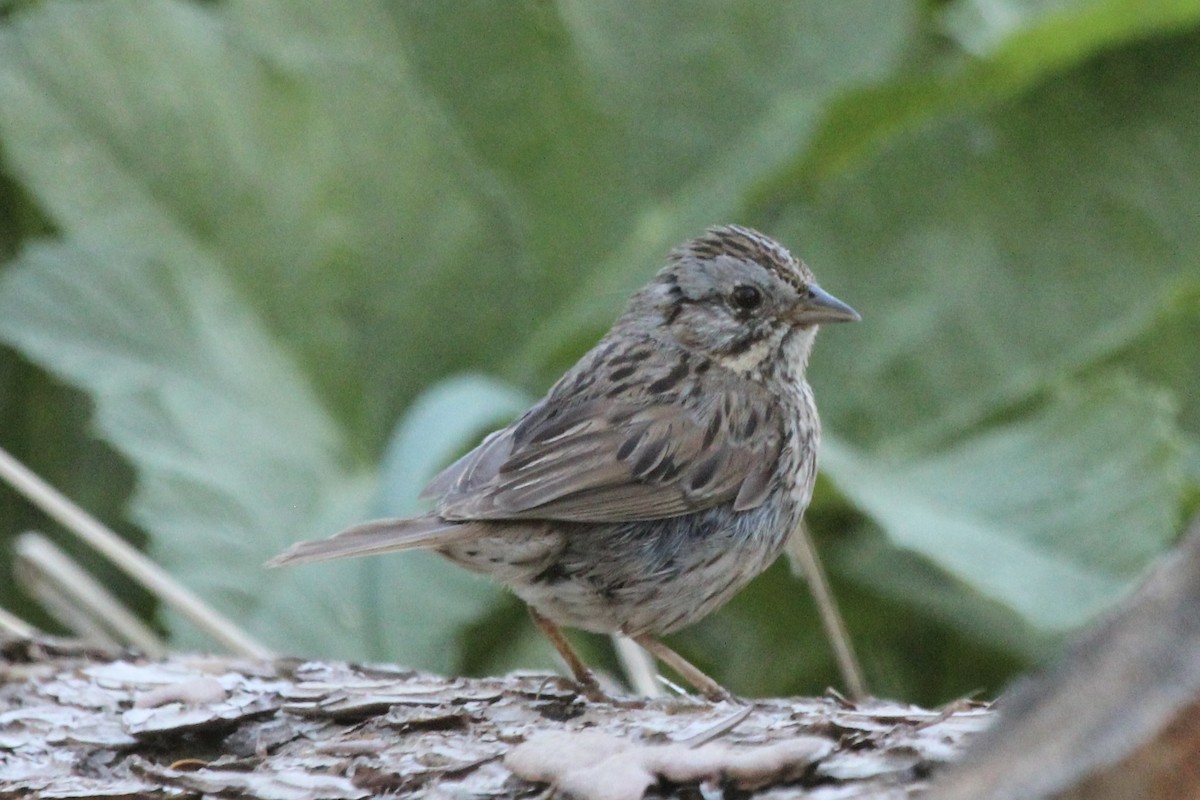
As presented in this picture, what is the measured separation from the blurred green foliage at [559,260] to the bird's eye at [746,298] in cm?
56

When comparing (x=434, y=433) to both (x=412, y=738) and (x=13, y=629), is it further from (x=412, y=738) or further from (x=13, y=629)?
(x=412, y=738)

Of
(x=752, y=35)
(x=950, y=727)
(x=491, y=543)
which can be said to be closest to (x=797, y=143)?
(x=752, y=35)

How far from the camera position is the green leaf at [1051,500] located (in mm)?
3602

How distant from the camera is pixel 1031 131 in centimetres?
443

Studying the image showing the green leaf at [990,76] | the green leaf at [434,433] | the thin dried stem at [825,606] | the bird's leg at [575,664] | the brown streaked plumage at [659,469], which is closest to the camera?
the bird's leg at [575,664]

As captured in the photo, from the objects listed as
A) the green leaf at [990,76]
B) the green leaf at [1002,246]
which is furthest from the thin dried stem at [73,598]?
the green leaf at [990,76]

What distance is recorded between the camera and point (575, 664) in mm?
2996

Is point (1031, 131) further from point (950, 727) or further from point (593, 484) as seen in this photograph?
point (950, 727)

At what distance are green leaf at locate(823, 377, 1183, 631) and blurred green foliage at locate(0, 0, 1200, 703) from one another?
0.01 meters

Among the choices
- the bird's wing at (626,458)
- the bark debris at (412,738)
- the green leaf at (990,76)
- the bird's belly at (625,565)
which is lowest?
the bark debris at (412,738)

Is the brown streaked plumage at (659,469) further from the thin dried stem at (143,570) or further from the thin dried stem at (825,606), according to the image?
the thin dried stem at (143,570)

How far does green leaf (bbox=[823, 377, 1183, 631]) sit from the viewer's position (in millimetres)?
3602

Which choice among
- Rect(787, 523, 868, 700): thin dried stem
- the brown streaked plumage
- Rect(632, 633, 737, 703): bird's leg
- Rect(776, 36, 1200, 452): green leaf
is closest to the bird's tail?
the brown streaked plumage

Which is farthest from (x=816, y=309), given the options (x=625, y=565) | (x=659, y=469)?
(x=625, y=565)
